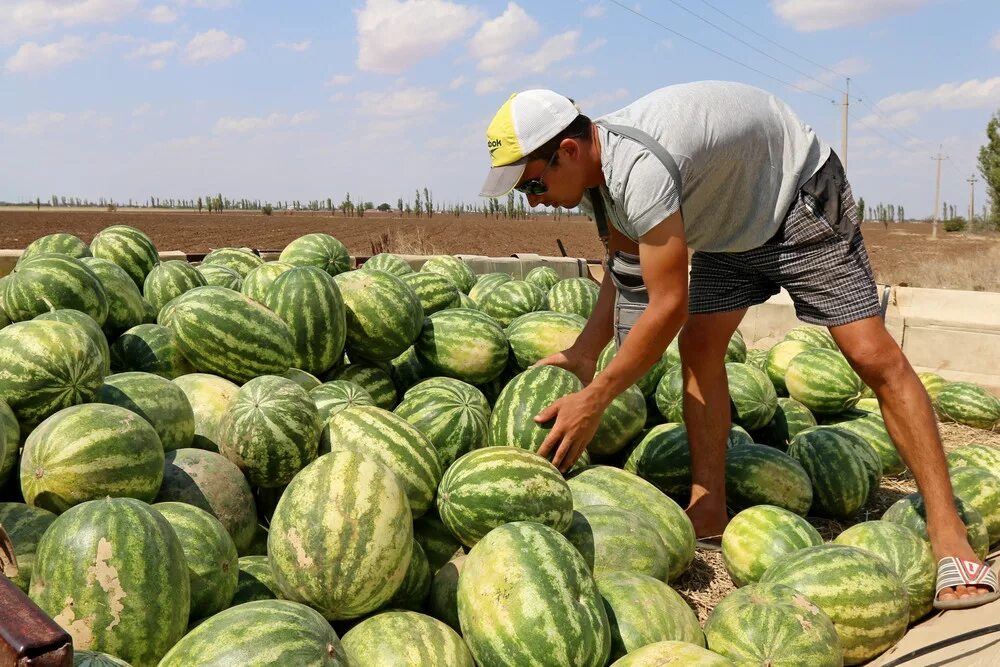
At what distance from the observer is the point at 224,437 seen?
2.90m

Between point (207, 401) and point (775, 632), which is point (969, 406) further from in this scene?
point (207, 401)

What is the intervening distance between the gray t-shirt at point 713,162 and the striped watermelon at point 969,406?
9.09 ft

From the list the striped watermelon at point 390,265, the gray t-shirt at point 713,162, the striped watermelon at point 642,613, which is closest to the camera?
the striped watermelon at point 642,613

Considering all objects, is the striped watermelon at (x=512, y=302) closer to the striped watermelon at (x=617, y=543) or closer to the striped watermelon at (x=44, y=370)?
the striped watermelon at (x=617, y=543)

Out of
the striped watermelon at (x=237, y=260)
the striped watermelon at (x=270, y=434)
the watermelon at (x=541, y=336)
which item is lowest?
the striped watermelon at (x=270, y=434)

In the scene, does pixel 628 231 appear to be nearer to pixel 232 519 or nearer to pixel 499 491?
pixel 499 491

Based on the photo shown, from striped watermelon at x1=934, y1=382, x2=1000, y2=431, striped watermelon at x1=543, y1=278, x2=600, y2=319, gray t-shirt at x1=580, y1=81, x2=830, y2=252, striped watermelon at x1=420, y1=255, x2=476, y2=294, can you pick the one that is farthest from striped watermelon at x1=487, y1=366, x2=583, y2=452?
→ striped watermelon at x1=934, y1=382, x2=1000, y2=431

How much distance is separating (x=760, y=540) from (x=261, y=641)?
6.13 ft

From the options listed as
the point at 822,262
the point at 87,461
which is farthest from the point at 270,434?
the point at 822,262

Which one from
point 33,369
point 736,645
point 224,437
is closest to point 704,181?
point 736,645

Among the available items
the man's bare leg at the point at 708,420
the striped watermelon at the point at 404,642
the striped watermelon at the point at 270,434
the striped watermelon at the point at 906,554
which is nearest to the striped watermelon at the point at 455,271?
the man's bare leg at the point at 708,420

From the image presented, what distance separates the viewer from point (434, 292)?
459 centimetres

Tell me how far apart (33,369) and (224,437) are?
2.20ft

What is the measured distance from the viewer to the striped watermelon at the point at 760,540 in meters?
2.94
